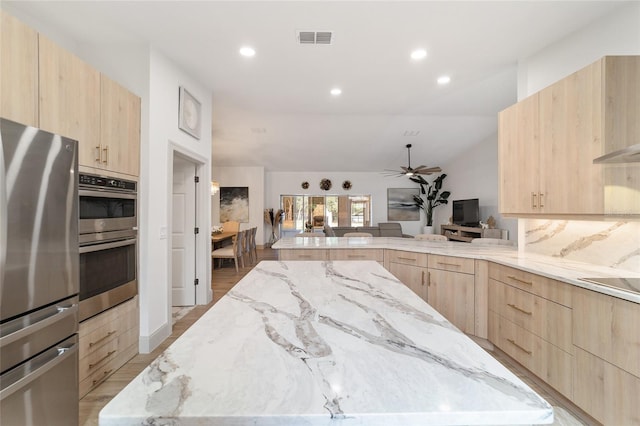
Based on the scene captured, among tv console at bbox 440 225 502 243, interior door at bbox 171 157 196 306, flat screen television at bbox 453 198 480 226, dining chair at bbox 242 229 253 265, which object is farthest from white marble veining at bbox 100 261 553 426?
flat screen television at bbox 453 198 480 226

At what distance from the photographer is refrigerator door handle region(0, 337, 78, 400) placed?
3.86 feet

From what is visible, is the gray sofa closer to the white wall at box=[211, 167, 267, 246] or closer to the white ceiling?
the white wall at box=[211, 167, 267, 246]

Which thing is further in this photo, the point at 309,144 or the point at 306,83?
the point at 309,144

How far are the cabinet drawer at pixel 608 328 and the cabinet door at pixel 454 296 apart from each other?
2.87 feet

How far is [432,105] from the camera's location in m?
4.40

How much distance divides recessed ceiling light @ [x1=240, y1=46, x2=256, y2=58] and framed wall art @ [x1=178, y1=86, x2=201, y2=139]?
827mm

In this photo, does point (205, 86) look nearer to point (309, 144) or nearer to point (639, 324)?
point (309, 144)

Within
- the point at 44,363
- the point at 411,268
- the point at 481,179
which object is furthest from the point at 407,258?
the point at 481,179

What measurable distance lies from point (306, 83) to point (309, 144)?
3.49 metres

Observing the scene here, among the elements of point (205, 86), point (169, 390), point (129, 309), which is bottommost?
point (129, 309)

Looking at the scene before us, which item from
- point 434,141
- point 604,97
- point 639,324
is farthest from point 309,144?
point 639,324

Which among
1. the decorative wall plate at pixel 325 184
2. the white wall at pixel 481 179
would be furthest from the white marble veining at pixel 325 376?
the decorative wall plate at pixel 325 184

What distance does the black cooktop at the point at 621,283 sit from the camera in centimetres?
149

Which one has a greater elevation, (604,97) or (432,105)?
(432,105)
